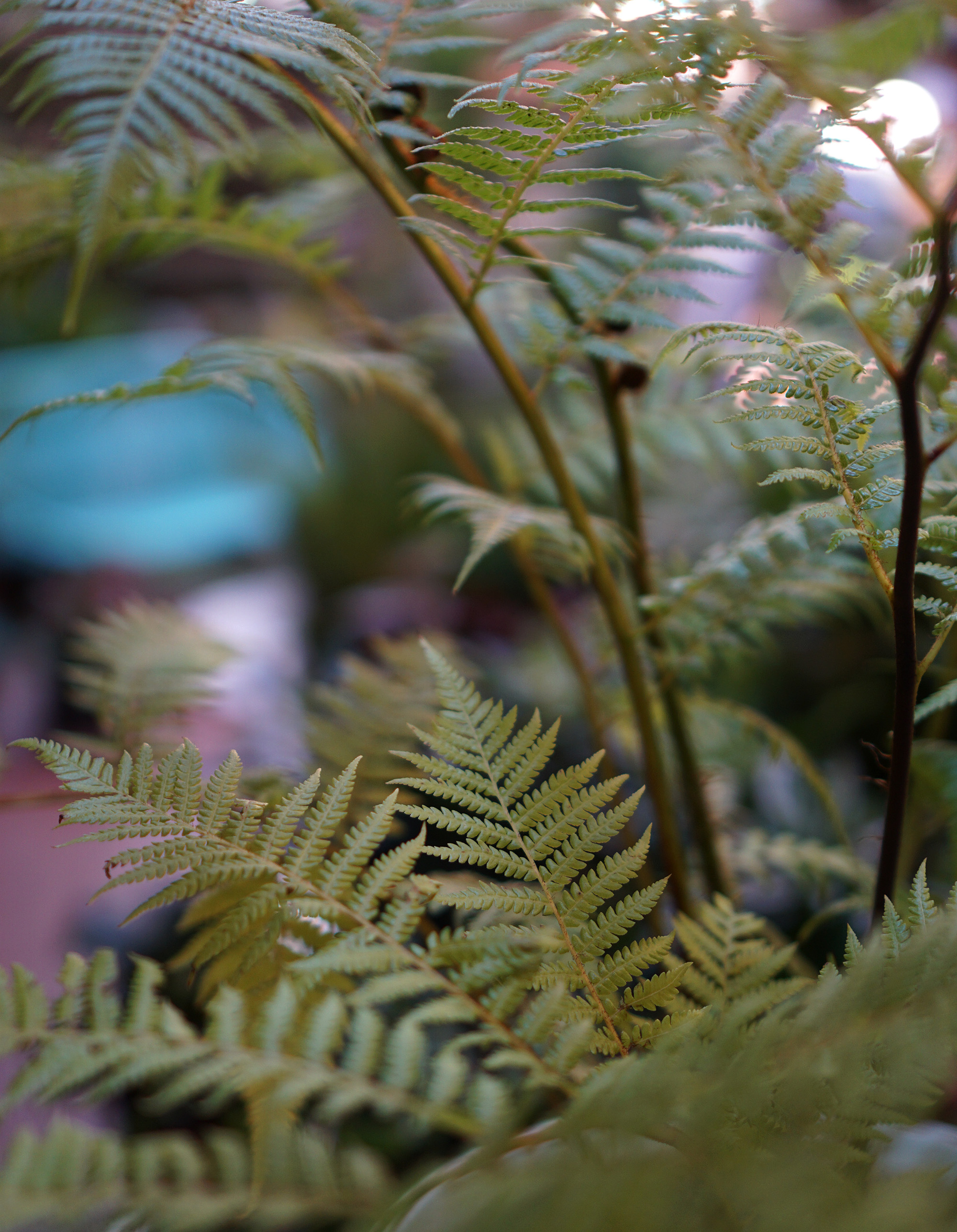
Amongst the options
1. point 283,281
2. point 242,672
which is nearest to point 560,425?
point 242,672

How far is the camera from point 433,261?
45 centimetres

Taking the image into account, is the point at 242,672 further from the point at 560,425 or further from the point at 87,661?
the point at 560,425

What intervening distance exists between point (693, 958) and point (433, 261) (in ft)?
1.26

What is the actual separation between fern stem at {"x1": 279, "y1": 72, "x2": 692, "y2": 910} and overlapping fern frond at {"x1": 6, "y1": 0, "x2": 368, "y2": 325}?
2.2 inches

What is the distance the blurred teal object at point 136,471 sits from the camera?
7.72 ft

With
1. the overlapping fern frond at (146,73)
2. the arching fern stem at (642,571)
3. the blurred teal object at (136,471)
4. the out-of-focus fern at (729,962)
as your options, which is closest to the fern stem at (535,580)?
the arching fern stem at (642,571)

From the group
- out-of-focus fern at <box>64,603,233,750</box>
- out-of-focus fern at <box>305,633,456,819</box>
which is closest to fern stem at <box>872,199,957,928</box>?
out-of-focus fern at <box>305,633,456,819</box>

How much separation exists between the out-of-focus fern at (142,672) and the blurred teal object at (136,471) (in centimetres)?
156

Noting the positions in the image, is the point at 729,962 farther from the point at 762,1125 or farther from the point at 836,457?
the point at 836,457

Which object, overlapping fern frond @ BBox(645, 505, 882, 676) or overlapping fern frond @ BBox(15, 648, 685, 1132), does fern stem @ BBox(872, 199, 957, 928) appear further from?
overlapping fern frond @ BBox(645, 505, 882, 676)

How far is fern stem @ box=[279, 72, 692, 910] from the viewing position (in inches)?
16.3

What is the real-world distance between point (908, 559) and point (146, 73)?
34 centimetres

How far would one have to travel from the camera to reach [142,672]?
25.8 inches

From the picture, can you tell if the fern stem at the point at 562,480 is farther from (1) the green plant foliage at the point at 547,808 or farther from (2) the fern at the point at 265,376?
(2) the fern at the point at 265,376
